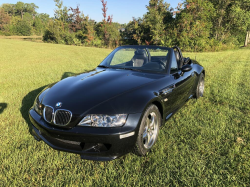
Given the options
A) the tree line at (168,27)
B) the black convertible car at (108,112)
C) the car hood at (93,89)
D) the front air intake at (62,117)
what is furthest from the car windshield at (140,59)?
the tree line at (168,27)

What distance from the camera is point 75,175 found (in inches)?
77.7

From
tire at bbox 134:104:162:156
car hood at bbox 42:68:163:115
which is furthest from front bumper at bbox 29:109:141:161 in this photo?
car hood at bbox 42:68:163:115

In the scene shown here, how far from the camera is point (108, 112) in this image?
1895 mm

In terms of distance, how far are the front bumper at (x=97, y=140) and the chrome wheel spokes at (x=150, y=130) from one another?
39cm

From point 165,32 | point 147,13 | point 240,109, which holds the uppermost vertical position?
point 147,13

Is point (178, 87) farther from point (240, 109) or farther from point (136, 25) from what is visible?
point (136, 25)

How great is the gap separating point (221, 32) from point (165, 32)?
990 centimetres

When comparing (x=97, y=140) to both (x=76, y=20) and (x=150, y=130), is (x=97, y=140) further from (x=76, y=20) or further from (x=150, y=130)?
(x=76, y=20)

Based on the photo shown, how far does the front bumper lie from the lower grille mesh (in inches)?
3.0

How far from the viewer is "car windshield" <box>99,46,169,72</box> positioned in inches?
125

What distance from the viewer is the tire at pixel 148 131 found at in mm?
2097

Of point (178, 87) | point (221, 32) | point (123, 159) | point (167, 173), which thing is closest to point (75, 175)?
point (123, 159)

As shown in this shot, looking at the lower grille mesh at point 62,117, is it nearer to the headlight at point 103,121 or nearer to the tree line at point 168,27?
the headlight at point 103,121

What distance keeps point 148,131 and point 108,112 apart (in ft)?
2.50
